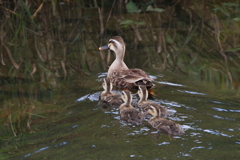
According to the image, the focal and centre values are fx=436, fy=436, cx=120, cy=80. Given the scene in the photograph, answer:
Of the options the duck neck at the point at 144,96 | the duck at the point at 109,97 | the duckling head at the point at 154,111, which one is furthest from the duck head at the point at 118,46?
the duckling head at the point at 154,111

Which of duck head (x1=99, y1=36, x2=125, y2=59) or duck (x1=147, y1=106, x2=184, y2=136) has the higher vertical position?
duck head (x1=99, y1=36, x2=125, y2=59)

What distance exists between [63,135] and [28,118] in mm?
1133

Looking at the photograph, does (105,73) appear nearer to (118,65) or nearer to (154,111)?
(118,65)

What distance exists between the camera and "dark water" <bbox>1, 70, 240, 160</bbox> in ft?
15.0

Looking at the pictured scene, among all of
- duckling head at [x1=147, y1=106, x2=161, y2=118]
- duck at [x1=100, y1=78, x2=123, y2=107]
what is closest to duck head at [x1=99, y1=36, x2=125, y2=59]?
duck at [x1=100, y1=78, x2=123, y2=107]

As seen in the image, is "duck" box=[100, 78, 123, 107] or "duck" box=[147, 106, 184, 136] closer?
"duck" box=[147, 106, 184, 136]

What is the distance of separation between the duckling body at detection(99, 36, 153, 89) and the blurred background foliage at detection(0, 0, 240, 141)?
22.7 inches

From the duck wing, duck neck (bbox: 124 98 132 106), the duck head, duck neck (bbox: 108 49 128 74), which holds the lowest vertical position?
duck neck (bbox: 124 98 132 106)

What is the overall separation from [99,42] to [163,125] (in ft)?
16.7

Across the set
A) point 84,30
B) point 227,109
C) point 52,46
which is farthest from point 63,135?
point 84,30

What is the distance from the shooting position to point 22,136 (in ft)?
17.9

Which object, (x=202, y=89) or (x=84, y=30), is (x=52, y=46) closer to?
(x=84, y=30)

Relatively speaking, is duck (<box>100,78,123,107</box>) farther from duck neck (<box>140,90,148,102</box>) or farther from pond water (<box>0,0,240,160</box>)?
duck neck (<box>140,90,148,102</box>)

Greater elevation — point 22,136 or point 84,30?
point 84,30
